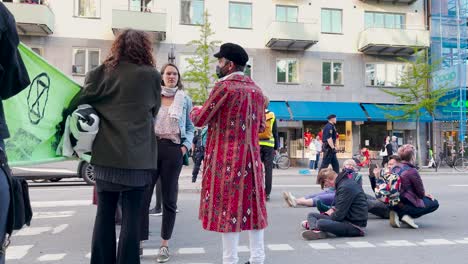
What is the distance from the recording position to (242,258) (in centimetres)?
489

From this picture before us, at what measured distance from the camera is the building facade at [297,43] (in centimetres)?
2480

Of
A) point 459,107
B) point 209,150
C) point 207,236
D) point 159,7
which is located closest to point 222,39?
point 159,7

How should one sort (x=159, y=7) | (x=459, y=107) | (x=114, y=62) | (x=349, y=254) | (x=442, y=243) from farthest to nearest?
(x=459, y=107), (x=159, y=7), (x=442, y=243), (x=349, y=254), (x=114, y=62)

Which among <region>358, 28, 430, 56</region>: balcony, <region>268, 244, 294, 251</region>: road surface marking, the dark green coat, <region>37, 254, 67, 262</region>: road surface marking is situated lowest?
<region>268, 244, 294, 251</region>: road surface marking

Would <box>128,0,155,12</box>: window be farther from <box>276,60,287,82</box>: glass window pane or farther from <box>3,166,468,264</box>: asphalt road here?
<box>3,166,468,264</box>: asphalt road

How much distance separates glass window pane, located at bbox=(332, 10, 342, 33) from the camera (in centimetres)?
2795

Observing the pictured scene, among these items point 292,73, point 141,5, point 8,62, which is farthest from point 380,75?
point 8,62

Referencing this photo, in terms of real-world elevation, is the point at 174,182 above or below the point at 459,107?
below

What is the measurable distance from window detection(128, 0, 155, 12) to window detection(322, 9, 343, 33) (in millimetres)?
10326

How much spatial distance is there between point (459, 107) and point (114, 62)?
28469 millimetres

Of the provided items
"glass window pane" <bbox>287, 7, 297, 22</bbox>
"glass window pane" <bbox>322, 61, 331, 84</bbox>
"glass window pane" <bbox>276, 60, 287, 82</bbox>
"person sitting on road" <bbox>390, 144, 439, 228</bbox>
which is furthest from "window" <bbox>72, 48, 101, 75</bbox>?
"person sitting on road" <bbox>390, 144, 439, 228</bbox>

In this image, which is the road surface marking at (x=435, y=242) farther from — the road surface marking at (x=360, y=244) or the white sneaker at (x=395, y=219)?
the white sneaker at (x=395, y=219)

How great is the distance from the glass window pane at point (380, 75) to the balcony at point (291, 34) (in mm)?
4808

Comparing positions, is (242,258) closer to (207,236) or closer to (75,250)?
(207,236)
